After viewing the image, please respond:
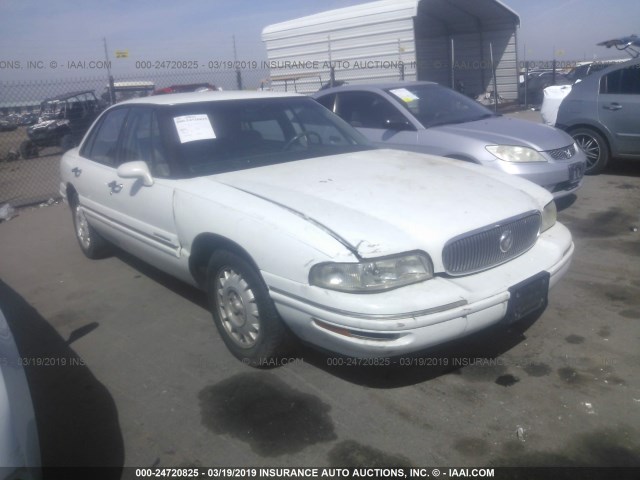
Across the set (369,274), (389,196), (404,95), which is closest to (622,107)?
(404,95)

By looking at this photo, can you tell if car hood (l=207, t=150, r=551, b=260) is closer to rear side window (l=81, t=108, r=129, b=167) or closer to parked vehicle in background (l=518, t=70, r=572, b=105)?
rear side window (l=81, t=108, r=129, b=167)

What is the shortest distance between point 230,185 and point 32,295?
8.55 ft

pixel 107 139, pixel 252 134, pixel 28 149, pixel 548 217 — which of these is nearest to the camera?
pixel 548 217

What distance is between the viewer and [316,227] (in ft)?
9.67

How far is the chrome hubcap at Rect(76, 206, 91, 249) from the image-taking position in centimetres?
564

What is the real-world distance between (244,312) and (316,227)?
79cm

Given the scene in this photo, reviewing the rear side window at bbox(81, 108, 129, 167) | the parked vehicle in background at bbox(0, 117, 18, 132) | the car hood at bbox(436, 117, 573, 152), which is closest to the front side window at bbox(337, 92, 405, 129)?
the car hood at bbox(436, 117, 573, 152)

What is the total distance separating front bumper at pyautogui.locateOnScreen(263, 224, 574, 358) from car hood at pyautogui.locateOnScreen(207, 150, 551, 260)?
23cm

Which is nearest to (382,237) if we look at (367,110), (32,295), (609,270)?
(609,270)

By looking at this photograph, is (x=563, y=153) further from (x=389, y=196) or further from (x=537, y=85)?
(x=537, y=85)

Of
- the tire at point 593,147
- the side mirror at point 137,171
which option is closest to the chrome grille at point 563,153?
the tire at point 593,147

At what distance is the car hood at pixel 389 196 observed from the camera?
9.62 feet

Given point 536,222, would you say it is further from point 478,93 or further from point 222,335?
point 478,93

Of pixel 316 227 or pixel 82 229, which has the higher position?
A: pixel 316 227
